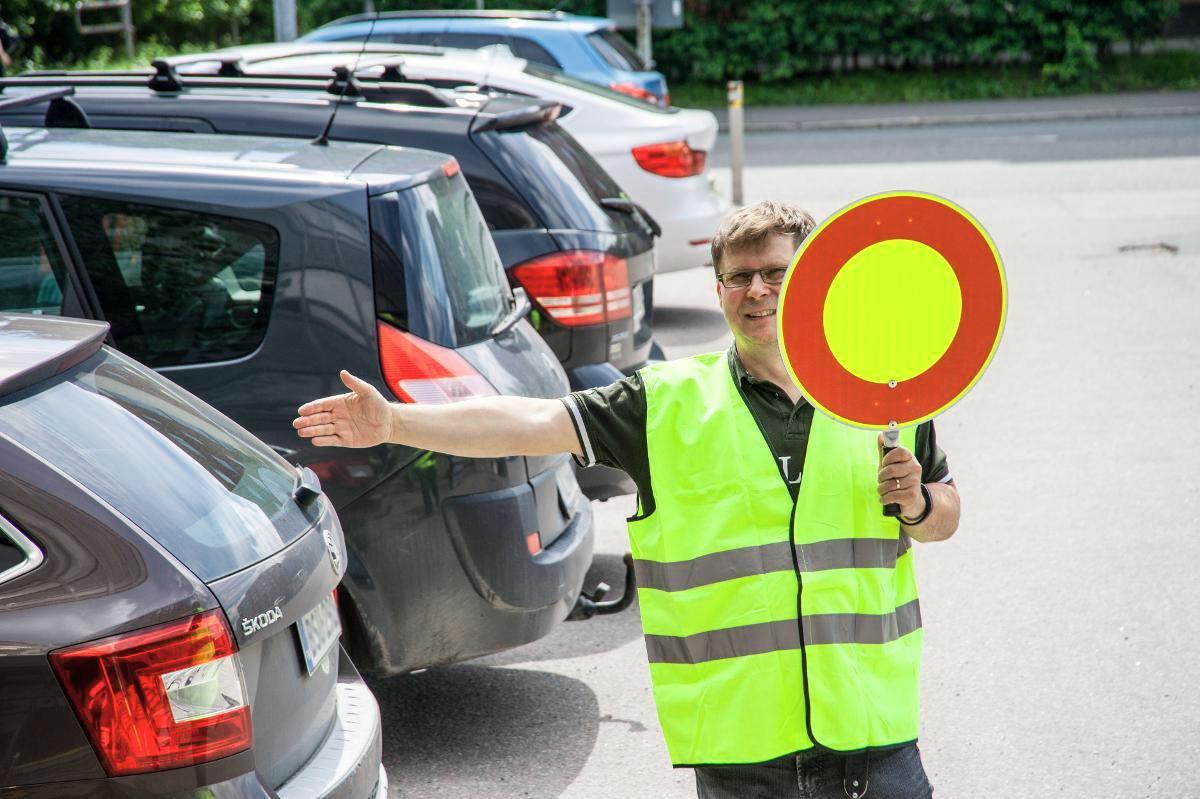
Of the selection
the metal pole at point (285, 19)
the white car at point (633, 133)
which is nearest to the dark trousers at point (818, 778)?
the white car at point (633, 133)

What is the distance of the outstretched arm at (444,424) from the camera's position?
2656mm

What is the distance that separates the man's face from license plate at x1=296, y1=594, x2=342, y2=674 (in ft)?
3.68

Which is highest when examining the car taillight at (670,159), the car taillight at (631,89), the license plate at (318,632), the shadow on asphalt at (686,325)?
the car taillight at (631,89)

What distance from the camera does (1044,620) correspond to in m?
5.46

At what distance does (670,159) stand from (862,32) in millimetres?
19525

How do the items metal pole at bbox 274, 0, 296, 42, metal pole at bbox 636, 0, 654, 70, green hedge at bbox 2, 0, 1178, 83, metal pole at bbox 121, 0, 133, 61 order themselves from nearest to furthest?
1. metal pole at bbox 274, 0, 296, 42
2. metal pole at bbox 636, 0, 654, 70
3. metal pole at bbox 121, 0, 133, 61
4. green hedge at bbox 2, 0, 1178, 83

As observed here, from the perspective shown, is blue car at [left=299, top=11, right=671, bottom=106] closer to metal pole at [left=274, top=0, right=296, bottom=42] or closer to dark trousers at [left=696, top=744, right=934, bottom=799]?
metal pole at [left=274, top=0, right=296, bottom=42]

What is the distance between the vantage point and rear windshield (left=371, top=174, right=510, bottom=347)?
4168 mm

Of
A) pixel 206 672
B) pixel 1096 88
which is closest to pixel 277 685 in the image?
pixel 206 672

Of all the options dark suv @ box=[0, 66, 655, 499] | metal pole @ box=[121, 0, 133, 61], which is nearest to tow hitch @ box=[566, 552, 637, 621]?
dark suv @ box=[0, 66, 655, 499]

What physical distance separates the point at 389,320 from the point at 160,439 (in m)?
1.30

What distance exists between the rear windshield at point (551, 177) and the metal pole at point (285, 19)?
6.21m

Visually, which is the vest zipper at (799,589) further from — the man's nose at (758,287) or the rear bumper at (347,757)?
the rear bumper at (347,757)

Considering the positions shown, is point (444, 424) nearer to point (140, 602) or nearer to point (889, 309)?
point (140, 602)
